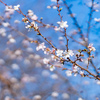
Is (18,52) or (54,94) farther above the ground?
(18,52)

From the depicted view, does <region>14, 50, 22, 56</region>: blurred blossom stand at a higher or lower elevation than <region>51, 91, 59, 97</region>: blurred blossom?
higher

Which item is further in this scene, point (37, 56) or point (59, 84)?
point (37, 56)

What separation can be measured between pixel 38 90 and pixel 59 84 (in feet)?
2.50

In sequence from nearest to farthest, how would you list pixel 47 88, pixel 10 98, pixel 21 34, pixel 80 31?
pixel 80 31 < pixel 10 98 < pixel 47 88 < pixel 21 34

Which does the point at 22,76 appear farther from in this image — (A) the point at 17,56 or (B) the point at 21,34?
(B) the point at 21,34

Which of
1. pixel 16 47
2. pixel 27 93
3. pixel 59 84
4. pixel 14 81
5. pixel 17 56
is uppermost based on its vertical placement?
pixel 16 47

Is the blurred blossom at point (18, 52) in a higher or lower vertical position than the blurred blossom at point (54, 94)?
higher

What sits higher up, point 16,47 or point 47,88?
point 16,47

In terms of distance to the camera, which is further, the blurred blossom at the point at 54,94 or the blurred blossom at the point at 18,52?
the blurred blossom at the point at 18,52

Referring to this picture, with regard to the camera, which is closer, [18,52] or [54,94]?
[54,94]

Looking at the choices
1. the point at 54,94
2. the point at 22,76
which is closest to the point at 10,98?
the point at 22,76

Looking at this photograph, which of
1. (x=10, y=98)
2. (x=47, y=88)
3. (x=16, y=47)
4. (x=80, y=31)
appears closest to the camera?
(x=80, y=31)

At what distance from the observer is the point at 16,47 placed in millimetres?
5484

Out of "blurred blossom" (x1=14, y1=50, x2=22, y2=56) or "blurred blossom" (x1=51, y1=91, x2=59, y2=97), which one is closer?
"blurred blossom" (x1=51, y1=91, x2=59, y2=97)
